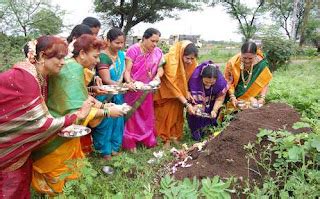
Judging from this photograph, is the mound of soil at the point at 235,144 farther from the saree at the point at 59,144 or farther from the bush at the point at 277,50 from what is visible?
the bush at the point at 277,50

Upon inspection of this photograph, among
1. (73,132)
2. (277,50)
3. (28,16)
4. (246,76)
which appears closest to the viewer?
(73,132)

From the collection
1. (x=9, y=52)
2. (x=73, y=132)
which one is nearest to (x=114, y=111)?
(x=73, y=132)

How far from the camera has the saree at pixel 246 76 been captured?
222 inches

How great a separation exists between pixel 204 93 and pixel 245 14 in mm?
26305

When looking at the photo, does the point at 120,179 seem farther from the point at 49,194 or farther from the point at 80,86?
the point at 80,86

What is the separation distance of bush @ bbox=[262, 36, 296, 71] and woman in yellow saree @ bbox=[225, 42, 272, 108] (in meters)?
9.11

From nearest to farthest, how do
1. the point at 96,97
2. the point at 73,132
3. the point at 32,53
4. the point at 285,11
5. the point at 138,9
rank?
the point at 32,53, the point at 73,132, the point at 96,97, the point at 138,9, the point at 285,11

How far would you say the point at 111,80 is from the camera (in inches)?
186

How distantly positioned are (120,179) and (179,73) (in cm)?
209

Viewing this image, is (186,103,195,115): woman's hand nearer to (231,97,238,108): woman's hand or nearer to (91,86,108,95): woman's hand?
(231,97,238,108): woman's hand

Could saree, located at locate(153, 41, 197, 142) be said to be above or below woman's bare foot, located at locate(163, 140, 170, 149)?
above

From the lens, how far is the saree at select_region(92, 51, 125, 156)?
15.2ft

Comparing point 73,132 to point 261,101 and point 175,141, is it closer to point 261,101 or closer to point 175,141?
point 175,141

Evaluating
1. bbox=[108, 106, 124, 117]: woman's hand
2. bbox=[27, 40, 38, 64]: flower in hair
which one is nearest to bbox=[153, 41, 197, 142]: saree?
bbox=[108, 106, 124, 117]: woman's hand
